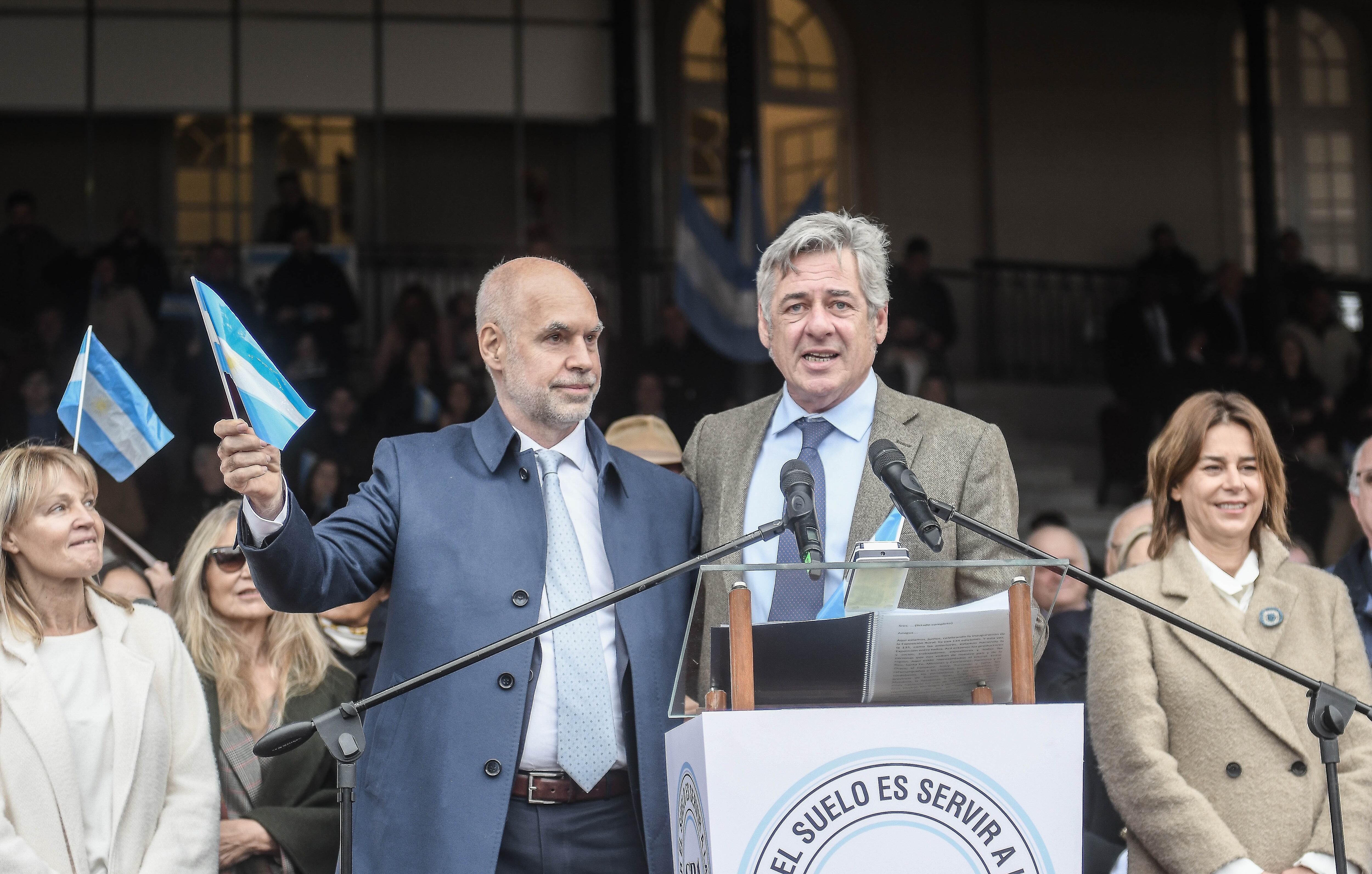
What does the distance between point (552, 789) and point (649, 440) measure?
206cm

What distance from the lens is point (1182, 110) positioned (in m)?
15.0

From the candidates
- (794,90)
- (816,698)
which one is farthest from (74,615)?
(794,90)

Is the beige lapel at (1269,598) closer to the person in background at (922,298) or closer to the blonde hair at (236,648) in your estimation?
the blonde hair at (236,648)

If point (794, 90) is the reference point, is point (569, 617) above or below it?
below

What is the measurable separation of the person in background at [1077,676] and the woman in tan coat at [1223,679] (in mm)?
367

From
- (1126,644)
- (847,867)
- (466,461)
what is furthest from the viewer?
(1126,644)

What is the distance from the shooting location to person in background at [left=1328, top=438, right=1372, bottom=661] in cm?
403

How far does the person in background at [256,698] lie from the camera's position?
12.7ft

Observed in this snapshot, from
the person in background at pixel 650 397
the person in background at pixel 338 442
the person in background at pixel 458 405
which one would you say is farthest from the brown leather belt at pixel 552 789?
the person in background at pixel 650 397

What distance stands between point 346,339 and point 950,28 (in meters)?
7.24

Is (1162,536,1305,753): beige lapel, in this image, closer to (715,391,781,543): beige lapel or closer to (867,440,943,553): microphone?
(715,391,781,543): beige lapel

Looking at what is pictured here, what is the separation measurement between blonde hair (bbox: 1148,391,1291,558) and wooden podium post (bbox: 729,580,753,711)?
1.60 m

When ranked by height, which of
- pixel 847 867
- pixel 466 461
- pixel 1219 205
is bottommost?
pixel 847 867

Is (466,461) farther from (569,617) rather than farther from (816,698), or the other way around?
(816,698)
